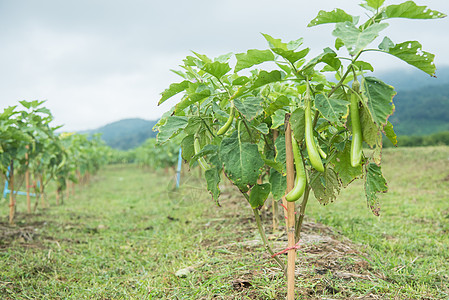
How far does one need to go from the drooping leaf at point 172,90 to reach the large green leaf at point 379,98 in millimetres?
756

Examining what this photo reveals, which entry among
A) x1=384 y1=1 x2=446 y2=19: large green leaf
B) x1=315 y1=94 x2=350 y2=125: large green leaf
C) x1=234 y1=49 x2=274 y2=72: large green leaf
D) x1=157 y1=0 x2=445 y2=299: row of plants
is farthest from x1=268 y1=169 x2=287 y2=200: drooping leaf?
x1=384 y1=1 x2=446 y2=19: large green leaf

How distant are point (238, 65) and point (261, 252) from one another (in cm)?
179

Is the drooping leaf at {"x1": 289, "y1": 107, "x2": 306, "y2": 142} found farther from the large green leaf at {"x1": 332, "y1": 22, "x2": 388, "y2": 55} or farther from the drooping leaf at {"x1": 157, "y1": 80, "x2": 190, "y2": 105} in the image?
the drooping leaf at {"x1": 157, "y1": 80, "x2": 190, "y2": 105}

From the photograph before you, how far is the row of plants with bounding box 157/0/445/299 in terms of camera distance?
114 centimetres

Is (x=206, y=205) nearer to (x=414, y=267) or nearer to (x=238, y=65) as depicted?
(x=414, y=267)

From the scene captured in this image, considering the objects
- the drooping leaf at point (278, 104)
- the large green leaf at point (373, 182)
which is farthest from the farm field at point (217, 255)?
the drooping leaf at point (278, 104)

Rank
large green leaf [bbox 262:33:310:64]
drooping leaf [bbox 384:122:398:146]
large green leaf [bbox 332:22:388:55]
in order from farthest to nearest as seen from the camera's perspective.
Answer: drooping leaf [bbox 384:122:398:146] < large green leaf [bbox 262:33:310:64] < large green leaf [bbox 332:22:388:55]

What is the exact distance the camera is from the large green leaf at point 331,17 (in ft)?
3.79

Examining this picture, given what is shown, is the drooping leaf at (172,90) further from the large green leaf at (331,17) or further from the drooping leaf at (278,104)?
the large green leaf at (331,17)

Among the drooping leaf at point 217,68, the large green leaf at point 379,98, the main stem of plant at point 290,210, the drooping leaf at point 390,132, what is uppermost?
the drooping leaf at point 217,68

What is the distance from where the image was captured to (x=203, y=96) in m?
1.42

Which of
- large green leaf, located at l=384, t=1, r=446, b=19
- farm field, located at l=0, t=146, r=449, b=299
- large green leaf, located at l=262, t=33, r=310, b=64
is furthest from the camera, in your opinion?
farm field, located at l=0, t=146, r=449, b=299

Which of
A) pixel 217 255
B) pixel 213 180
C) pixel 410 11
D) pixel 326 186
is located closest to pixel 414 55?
pixel 410 11

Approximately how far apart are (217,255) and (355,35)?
225 cm
